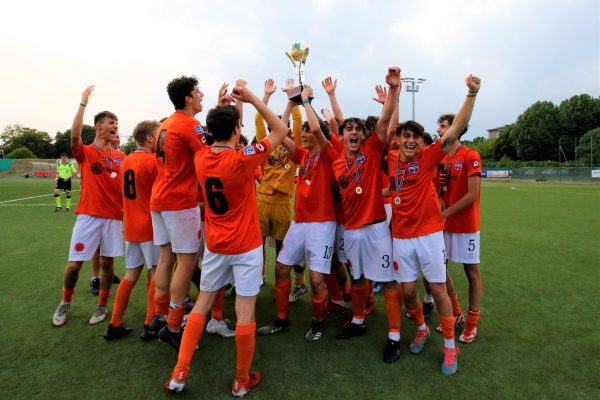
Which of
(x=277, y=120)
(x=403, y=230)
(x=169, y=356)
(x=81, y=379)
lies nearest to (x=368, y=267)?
(x=403, y=230)

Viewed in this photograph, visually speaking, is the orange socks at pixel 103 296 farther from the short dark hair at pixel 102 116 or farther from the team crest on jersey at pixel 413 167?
the team crest on jersey at pixel 413 167

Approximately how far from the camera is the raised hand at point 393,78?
352 cm

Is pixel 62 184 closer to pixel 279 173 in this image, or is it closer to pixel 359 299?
pixel 279 173

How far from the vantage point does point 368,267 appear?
154 inches

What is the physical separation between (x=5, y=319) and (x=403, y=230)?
4.84 meters

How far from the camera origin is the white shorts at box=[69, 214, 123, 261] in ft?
14.6

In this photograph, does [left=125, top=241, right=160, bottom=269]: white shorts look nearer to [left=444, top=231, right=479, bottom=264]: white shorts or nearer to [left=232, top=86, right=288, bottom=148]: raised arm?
[left=232, top=86, right=288, bottom=148]: raised arm

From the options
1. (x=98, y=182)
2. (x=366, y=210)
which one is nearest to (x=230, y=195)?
(x=366, y=210)

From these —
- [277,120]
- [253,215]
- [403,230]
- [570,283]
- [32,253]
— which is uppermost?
[277,120]

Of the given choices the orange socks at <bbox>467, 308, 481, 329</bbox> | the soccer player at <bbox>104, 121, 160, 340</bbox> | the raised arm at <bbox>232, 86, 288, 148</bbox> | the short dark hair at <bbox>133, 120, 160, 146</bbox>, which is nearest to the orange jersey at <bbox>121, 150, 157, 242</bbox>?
the soccer player at <bbox>104, 121, 160, 340</bbox>

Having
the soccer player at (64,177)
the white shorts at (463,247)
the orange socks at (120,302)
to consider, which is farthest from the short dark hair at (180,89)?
the soccer player at (64,177)

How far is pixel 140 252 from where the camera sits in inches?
170

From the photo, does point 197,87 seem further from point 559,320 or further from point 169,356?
point 559,320

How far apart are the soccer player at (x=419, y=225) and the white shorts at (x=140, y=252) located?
2727 mm
